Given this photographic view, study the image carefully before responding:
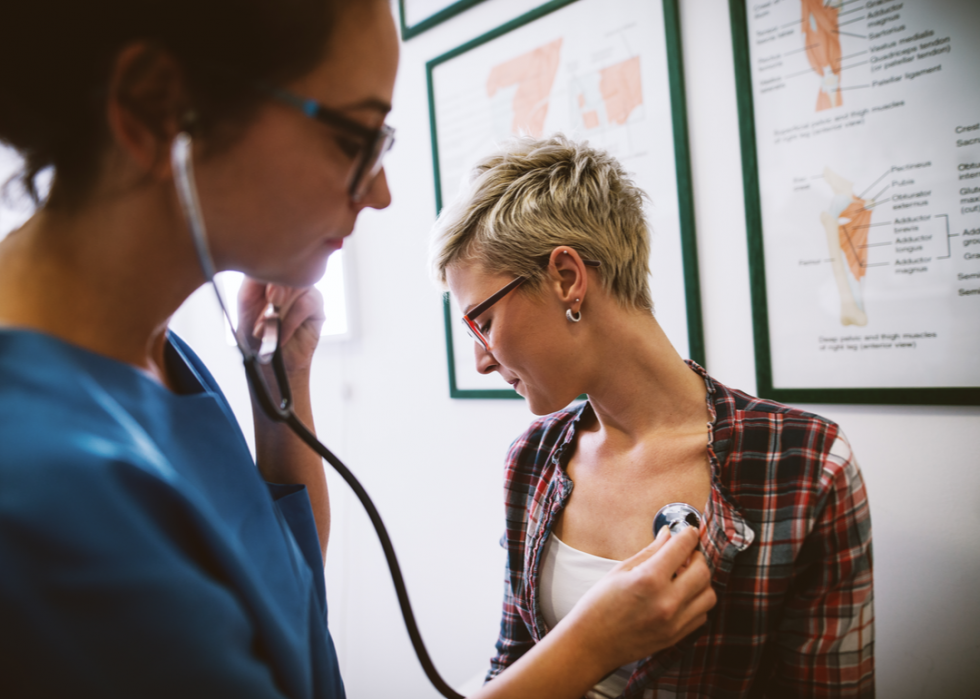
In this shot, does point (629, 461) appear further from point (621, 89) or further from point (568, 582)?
point (621, 89)

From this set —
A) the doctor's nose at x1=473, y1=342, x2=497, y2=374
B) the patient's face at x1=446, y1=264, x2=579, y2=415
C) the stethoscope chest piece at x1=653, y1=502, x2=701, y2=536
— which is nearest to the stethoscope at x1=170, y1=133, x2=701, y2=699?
the stethoscope chest piece at x1=653, y1=502, x2=701, y2=536

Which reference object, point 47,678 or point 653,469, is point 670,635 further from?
point 47,678

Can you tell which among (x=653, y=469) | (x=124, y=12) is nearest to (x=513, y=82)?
(x=653, y=469)

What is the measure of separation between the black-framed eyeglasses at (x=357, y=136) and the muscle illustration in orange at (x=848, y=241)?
97 cm

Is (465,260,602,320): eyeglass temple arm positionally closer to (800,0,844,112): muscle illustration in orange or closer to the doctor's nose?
the doctor's nose

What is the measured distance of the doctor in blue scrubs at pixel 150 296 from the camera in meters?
0.37

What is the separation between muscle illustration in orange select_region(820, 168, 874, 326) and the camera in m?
1.10

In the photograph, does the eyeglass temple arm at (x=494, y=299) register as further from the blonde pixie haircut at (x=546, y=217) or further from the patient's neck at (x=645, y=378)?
the patient's neck at (x=645, y=378)

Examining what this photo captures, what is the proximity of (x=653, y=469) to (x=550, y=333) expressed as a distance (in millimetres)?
311

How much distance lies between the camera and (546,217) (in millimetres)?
996

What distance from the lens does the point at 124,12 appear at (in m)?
0.43

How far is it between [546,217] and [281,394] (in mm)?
546

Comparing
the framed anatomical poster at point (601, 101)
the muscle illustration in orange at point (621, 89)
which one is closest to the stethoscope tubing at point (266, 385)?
the framed anatomical poster at point (601, 101)

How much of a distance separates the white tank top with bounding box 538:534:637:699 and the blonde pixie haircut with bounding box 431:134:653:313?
0.48m
